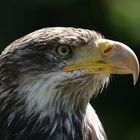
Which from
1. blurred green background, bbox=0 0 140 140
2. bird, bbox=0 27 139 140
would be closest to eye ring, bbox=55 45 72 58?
bird, bbox=0 27 139 140

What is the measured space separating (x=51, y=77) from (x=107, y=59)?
438 millimetres

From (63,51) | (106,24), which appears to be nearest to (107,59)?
(63,51)

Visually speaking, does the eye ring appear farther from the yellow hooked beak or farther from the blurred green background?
the blurred green background

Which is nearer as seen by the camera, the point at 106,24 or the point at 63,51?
the point at 63,51

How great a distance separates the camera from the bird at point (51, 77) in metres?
9.03

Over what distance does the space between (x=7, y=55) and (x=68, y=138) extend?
0.77m

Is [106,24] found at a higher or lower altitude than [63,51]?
lower

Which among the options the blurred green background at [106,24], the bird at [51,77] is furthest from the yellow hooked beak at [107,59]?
the blurred green background at [106,24]

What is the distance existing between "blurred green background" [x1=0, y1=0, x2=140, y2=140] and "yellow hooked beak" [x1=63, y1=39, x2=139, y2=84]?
4000 millimetres

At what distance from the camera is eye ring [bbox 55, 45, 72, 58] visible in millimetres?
9016

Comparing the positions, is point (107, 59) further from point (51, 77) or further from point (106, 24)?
point (106, 24)

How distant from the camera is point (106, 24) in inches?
527

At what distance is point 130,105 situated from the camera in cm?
1359

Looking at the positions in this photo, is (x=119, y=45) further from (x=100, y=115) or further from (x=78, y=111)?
Answer: (x=100, y=115)
